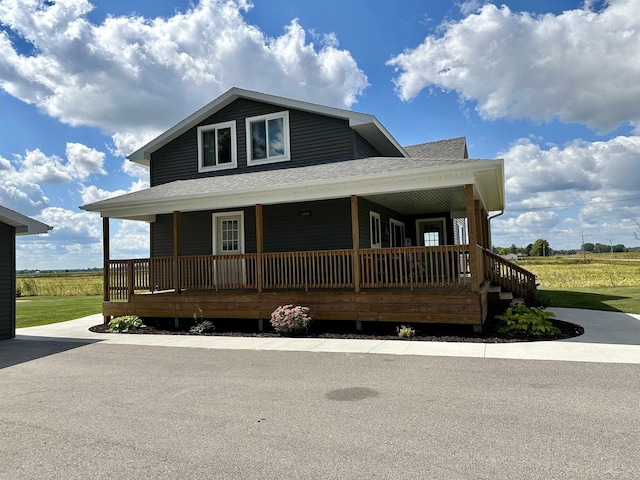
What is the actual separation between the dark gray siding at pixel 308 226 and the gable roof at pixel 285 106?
242cm

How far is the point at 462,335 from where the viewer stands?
Result: 8.94 metres

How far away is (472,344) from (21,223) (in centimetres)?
1069

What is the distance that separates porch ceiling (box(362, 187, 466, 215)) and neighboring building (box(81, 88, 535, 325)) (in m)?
0.06

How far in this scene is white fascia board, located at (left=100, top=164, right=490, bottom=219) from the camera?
8.95 m

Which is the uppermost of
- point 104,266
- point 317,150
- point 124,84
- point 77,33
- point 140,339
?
point 77,33

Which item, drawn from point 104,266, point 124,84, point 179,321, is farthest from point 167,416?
point 124,84

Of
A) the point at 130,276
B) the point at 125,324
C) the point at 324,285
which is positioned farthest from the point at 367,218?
the point at 125,324

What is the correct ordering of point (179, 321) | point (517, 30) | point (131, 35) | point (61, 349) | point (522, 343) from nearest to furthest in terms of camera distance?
1. point (522, 343)
2. point (61, 349)
3. point (179, 321)
4. point (517, 30)
5. point (131, 35)

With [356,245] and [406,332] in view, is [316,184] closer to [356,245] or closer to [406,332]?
[356,245]

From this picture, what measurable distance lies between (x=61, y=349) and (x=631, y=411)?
9.70 metres

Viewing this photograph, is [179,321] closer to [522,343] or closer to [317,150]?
[317,150]

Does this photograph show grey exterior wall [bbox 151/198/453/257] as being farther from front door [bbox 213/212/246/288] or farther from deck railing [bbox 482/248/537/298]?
deck railing [bbox 482/248/537/298]

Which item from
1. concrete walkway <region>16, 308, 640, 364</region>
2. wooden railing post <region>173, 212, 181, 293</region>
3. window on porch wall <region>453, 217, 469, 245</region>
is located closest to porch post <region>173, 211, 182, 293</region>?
wooden railing post <region>173, 212, 181, 293</region>

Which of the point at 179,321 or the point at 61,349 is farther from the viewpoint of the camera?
the point at 179,321
